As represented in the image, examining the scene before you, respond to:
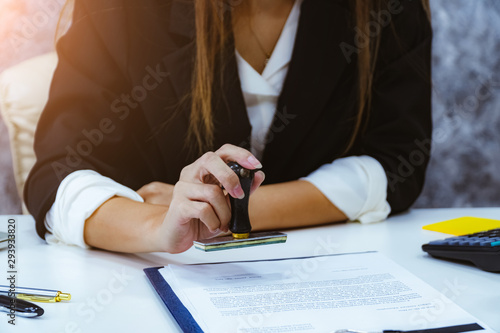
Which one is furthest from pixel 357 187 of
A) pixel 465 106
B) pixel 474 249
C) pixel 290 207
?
pixel 465 106

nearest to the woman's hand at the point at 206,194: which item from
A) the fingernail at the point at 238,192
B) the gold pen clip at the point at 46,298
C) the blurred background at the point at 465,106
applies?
the fingernail at the point at 238,192

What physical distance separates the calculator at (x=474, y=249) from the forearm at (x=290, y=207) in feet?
0.60

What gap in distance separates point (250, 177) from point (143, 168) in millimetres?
441

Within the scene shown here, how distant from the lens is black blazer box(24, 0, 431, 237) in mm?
815

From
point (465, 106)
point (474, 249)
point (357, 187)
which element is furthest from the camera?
point (465, 106)

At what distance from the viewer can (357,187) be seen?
0.80 metres

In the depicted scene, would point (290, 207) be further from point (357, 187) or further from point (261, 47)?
point (261, 47)

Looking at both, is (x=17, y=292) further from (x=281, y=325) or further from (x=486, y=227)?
(x=486, y=227)

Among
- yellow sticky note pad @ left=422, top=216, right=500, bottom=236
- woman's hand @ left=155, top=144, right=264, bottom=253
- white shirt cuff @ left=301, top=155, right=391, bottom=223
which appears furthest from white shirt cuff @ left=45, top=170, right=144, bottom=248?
yellow sticky note pad @ left=422, top=216, right=500, bottom=236

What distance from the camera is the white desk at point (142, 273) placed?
449 millimetres

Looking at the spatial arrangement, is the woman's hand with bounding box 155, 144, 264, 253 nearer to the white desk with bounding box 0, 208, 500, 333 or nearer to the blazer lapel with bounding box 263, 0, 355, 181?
the white desk with bounding box 0, 208, 500, 333

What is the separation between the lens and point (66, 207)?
0.68 m

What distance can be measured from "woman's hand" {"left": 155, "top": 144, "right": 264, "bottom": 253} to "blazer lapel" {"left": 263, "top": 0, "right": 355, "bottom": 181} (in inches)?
13.5

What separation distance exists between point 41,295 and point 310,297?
230 mm
